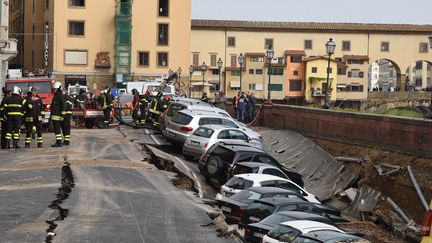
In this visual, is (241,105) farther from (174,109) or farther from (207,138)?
(207,138)

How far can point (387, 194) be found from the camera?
2281 centimetres

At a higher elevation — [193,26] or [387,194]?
[193,26]

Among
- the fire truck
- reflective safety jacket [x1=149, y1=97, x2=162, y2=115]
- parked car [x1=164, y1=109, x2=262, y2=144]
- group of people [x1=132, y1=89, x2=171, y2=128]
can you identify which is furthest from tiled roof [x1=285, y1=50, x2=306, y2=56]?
parked car [x1=164, y1=109, x2=262, y2=144]

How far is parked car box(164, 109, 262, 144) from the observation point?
86.9 feet

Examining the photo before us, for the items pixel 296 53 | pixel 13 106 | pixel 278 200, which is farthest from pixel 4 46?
pixel 296 53

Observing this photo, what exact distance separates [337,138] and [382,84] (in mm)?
140791

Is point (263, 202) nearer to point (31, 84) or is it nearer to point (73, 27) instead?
point (31, 84)

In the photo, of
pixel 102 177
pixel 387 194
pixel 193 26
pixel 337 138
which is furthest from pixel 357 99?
pixel 102 177

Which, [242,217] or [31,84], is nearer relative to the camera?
[242,217]

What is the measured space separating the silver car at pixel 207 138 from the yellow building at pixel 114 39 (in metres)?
49.4

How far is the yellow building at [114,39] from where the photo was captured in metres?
74.8

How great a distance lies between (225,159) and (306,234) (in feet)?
31.1

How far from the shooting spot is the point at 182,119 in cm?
2694

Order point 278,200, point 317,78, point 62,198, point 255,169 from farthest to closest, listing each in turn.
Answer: point 317,78, point 255,169, point 278,200, point 62,198
